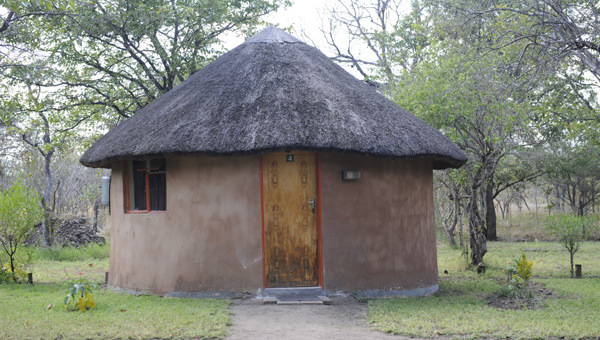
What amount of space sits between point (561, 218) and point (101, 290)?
349 inches

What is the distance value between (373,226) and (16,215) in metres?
6.23

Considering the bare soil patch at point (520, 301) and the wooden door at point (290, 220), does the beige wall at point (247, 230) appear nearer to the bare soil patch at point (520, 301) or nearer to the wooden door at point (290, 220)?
the wooden door at point (290, 220)

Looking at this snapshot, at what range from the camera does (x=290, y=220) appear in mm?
8664

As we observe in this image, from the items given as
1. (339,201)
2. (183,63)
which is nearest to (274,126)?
(339,201)

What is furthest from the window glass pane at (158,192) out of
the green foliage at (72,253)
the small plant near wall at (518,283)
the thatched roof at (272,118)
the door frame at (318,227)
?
the green foliage at (72,253)

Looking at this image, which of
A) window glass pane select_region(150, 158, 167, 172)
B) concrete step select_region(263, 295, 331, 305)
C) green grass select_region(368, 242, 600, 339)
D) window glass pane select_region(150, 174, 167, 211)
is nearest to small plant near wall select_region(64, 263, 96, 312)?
window glass pane select_region(150, 174, 167, 211)

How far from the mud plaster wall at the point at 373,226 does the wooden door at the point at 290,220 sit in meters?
0.24

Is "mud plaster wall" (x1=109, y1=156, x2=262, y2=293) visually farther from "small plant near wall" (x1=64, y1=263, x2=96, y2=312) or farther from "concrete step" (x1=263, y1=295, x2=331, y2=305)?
"small plant near wall" (x1=64, y1=263, x2=96, y2=312)

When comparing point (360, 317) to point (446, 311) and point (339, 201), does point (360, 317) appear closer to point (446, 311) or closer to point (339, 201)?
point (446, 311)

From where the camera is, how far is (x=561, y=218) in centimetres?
1166

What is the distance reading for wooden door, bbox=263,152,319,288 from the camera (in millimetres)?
8602

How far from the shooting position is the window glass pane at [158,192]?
362 inches

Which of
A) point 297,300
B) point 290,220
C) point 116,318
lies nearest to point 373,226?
point 290,220

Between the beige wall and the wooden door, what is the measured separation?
20 centimetres
